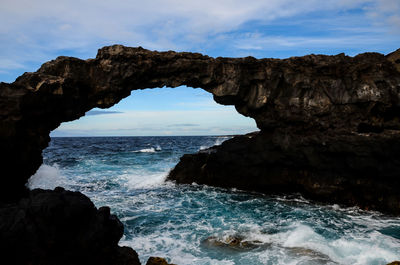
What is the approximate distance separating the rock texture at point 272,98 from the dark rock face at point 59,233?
6.10 m

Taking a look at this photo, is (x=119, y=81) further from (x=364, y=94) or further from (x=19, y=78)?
(x=364, y=94)

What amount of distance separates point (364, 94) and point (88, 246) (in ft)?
49.1

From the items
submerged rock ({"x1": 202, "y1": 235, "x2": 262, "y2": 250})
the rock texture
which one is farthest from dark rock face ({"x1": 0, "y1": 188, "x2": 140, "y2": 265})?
the rock texture

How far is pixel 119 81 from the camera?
50.5 feet

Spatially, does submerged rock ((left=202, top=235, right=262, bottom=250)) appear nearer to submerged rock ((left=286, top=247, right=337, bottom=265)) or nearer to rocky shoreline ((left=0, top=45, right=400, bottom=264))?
submerged rock ((left=286, top=247, right=337, bottom=265))

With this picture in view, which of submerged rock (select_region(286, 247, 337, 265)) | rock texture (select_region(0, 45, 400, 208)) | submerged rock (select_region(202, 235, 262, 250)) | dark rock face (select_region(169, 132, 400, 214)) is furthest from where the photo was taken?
dark rock face (select_region(169, 132, 400, 214))

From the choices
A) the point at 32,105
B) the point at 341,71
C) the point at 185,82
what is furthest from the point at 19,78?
the point at 341,71

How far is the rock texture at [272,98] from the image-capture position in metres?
12.9

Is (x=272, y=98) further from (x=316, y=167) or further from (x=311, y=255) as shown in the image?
(x=311, y=255)

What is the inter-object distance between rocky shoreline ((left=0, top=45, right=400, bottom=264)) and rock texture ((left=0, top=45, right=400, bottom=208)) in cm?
5

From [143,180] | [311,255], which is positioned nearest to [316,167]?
[311,255]

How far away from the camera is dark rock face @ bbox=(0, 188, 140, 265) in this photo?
6.32 meters

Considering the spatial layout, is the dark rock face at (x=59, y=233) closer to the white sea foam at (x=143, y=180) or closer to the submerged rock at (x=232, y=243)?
the submerged rock at (x=232, y=243)

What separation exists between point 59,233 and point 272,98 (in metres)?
14.1
